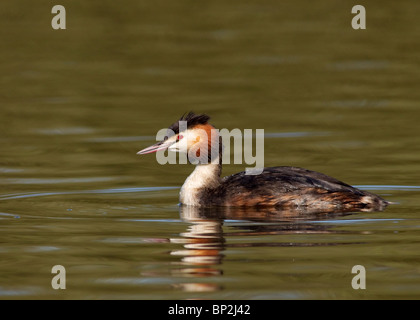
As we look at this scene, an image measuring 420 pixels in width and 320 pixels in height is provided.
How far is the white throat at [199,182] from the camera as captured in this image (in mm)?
11758

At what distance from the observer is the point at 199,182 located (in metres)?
11.9

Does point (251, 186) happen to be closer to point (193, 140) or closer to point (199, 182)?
point (199, 182)

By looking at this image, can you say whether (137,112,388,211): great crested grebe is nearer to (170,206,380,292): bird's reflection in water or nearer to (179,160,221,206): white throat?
(179,160,221,206): white throat

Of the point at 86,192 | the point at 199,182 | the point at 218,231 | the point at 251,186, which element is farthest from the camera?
the point at 86,192

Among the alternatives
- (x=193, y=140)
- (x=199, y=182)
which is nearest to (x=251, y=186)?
(x=199, y=182)

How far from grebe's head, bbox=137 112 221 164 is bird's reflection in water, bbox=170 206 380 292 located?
26.6 inches

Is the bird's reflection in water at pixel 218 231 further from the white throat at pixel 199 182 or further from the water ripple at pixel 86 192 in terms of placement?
the water ripple at pixel 86 192

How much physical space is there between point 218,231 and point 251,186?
3.72 feet

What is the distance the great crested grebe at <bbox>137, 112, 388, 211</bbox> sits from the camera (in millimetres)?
11148

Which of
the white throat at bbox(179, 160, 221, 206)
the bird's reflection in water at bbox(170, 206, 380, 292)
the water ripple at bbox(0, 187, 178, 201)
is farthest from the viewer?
the water ripple at bbox(0, 187, 178, 201)

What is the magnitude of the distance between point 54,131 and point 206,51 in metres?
7.30

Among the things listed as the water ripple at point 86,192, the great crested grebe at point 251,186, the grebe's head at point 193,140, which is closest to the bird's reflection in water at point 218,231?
the great crested grebe at point 251,186

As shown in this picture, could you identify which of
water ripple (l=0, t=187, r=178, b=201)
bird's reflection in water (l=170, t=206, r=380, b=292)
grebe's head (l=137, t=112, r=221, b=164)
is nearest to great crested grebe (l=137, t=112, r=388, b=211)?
grebe's head (l=137, t=112, r=221, b=164)
